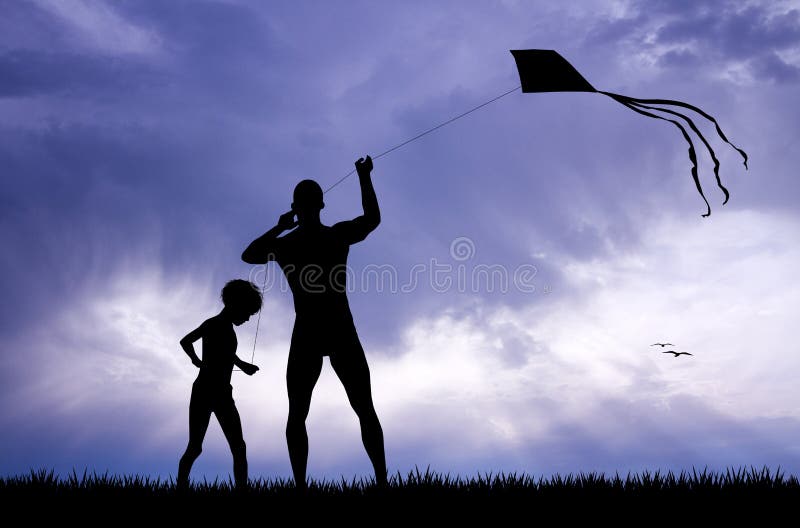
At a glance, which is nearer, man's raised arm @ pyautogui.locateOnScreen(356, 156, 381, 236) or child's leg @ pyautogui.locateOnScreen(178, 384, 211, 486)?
man's raised arm @ pyautogui.locateOnScreen(356, 156, 381, 236)

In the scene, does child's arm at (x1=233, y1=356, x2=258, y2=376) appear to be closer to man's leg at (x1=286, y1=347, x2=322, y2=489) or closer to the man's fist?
A: the man's fist

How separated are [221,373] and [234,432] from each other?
60 cm

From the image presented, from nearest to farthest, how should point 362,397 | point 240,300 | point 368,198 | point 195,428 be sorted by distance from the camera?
1. point 362,397
2. point 368,198
3. point 195,428
4. point 240,300

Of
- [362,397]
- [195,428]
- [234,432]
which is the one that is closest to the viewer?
[362,397]

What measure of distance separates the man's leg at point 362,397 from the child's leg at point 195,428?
1963 mm

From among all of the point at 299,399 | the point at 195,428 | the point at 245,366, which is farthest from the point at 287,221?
the point at 195,428

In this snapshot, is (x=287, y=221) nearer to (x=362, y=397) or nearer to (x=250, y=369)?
(x=362, y=397)

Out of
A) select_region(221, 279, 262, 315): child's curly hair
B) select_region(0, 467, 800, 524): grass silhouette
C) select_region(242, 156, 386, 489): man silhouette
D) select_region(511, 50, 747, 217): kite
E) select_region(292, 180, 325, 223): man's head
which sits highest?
select_region(511, 50, 747, 217): kite

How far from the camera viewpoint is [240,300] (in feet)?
25.3

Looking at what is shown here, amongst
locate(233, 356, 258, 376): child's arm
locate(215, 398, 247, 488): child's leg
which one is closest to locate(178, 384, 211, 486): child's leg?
locate(215, 398, 247, 488): child's leg

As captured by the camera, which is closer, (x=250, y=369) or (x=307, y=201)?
(x=307, y=201)

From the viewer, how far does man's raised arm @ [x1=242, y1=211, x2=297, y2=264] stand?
632cm

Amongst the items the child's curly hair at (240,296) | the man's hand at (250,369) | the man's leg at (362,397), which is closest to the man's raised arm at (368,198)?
the man's leg at (362,397)

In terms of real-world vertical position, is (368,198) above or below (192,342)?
above
